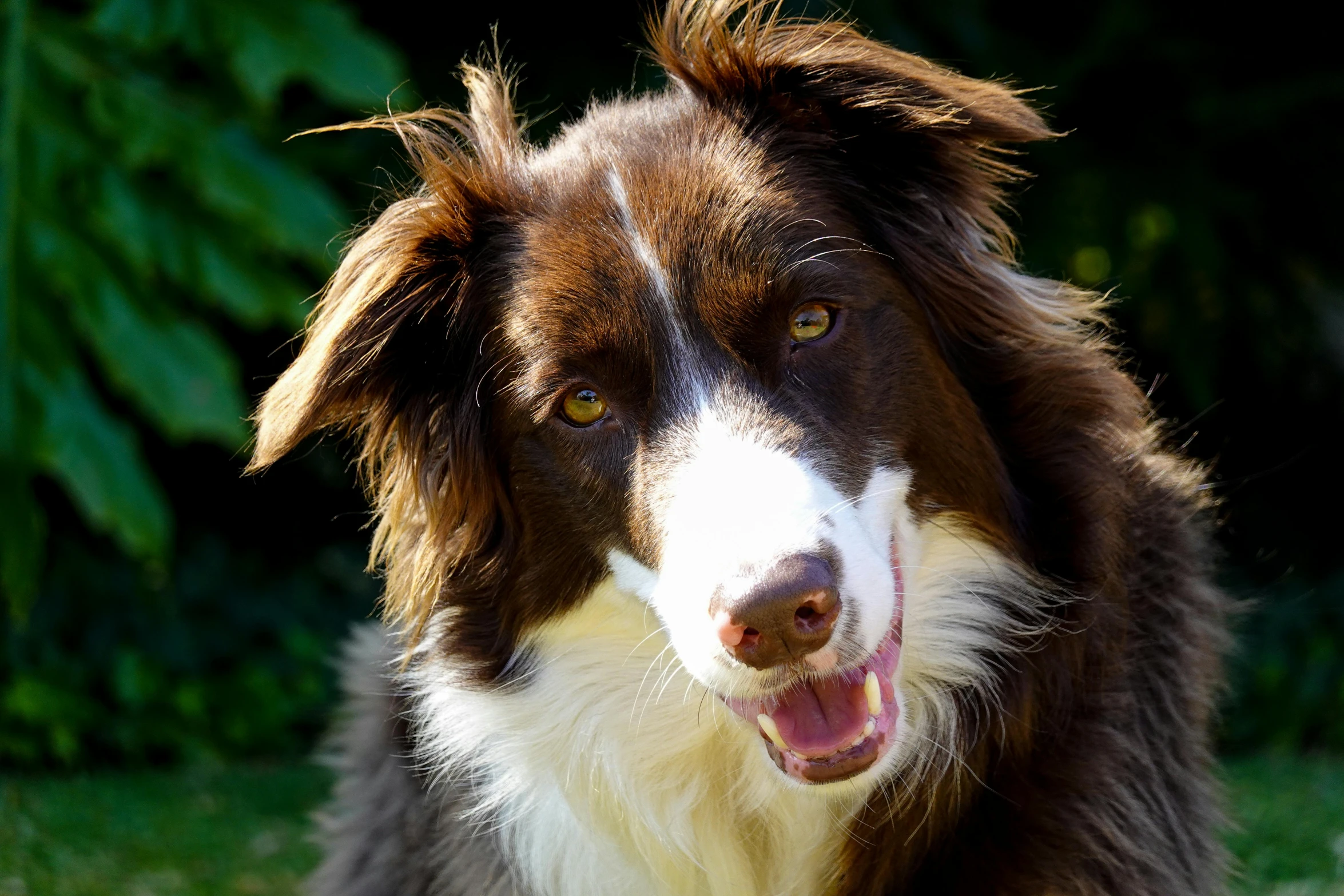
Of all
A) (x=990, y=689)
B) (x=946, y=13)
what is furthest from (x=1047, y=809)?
(x=946, y=13)

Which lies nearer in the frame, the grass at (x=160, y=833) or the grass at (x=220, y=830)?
the grass at (x=220, y=830)

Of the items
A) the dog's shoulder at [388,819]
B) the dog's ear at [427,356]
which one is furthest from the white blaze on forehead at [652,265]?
the dog's shoulder at [388,819]

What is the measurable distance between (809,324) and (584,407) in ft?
1.66

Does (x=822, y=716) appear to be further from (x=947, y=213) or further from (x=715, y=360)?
(x=947, y=213)

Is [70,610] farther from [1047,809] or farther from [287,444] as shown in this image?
[1047,809]

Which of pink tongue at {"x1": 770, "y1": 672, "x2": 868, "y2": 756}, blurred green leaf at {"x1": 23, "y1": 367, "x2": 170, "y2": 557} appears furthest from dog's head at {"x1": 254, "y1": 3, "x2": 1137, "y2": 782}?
blurred green leaf at {"x1": 23, "y1": 367, "x2": 170, "y2": 557}

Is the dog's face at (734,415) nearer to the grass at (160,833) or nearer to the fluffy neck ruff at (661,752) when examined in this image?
the fluffy neck ruff at (661,752)

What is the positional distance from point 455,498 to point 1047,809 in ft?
4.83

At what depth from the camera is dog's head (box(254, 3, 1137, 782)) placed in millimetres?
2779

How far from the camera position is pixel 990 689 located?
3133mm

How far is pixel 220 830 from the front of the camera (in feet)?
18.5

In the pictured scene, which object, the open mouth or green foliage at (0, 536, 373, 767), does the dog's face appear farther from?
green foliage at (0, 536, 373, 767)

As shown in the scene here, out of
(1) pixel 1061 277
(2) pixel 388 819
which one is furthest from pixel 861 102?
(1) pixel 1061 277

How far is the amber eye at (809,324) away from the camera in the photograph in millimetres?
2902
